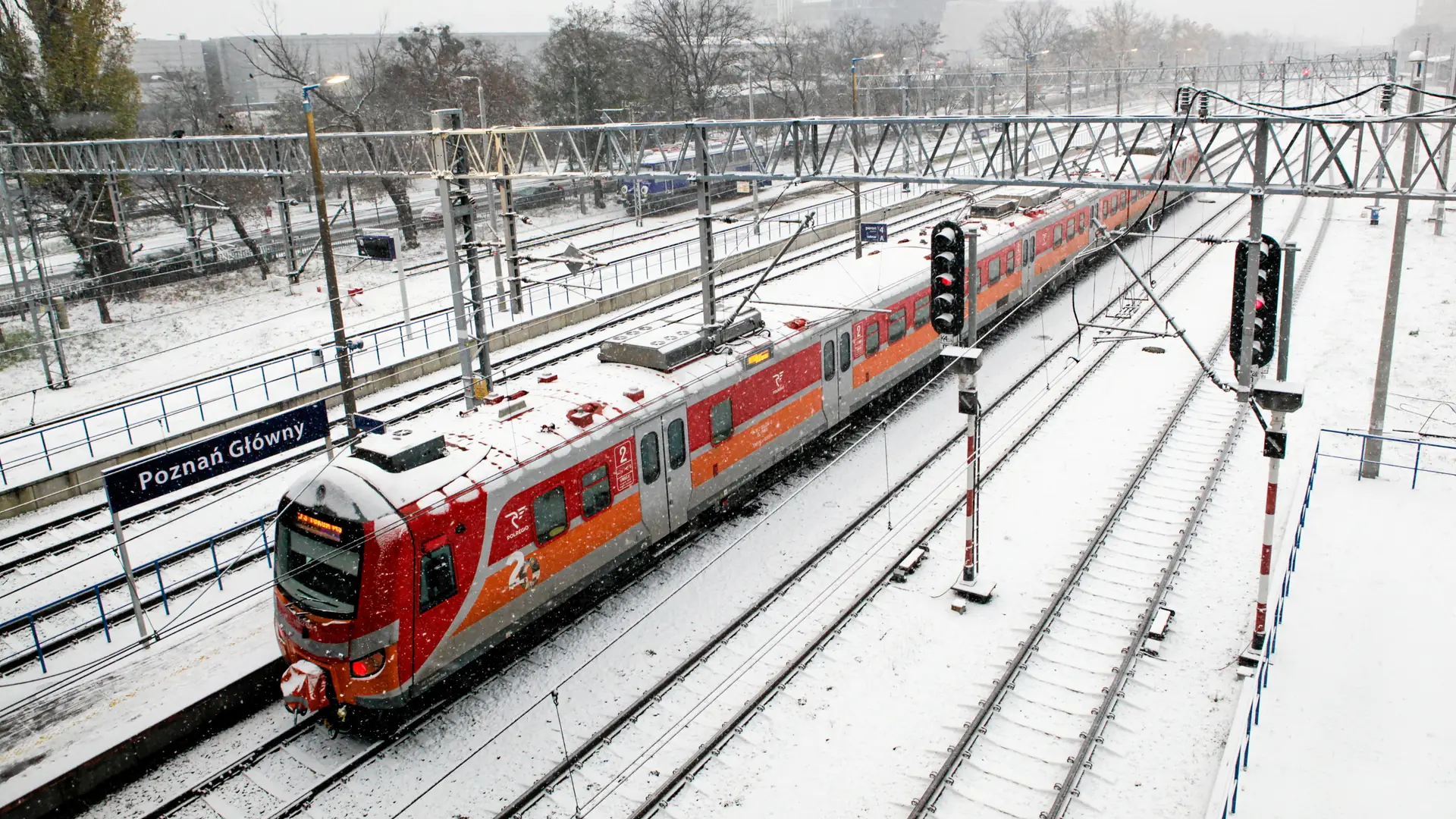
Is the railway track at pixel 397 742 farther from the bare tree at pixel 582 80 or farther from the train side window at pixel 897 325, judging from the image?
the bare tree at pixel 582 80

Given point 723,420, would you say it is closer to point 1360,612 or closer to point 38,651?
point 1360,612

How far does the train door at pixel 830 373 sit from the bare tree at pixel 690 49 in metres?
41.8

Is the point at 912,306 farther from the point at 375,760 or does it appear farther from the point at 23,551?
the point at 23,551

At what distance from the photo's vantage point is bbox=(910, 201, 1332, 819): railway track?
33.8ft

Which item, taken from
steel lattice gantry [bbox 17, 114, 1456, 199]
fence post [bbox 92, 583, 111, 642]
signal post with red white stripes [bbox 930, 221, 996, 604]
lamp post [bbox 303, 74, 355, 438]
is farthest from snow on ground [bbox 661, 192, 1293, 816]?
lamp post [bbox 303, 74, 355, 438]

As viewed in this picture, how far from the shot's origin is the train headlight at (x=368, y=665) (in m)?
10.8

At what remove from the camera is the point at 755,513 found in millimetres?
16734

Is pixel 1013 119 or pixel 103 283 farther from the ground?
pixel 1013 119

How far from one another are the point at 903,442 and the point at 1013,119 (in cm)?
738

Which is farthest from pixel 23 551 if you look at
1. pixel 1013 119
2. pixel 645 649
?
pixel 1013 119

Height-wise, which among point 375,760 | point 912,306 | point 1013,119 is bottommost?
point 375,760

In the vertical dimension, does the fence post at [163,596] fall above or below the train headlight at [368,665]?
below

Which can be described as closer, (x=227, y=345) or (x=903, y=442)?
(x=903, y=442)

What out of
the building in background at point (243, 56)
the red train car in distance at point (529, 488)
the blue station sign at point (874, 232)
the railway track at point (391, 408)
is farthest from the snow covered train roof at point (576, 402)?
the building in background at point (243, 56)
